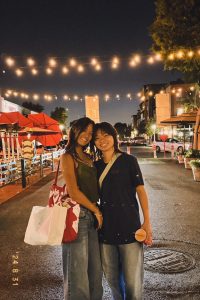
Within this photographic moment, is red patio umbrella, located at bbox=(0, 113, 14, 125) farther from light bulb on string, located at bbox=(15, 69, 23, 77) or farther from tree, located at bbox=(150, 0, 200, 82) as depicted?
tree, located at bbox=(150, 0, 200, 82)

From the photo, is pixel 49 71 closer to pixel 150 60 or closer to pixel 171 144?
pixel 150 60

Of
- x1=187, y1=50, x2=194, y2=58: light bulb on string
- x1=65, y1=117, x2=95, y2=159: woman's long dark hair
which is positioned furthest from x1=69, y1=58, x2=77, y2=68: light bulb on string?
x1=65, y1=117, x2=95, y2=159: woman's long dark hair

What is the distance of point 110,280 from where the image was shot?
10.1 feet

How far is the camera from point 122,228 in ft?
9.75

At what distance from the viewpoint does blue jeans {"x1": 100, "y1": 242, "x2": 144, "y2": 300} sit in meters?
2.96

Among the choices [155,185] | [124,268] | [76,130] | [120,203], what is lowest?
[155,185]

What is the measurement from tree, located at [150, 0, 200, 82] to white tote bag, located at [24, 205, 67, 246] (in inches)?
479

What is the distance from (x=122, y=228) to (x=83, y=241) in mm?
347

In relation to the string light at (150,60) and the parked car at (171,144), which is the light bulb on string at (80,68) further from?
the parked car at (171,144)

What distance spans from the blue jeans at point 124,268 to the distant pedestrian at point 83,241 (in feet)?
0.29

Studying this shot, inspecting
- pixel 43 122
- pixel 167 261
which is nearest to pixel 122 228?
pixel 167 261

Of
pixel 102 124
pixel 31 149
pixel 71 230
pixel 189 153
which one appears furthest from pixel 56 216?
pixel 189 153

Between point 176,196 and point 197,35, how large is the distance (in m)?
6.83

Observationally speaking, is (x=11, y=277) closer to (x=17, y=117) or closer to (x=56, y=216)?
(x=56, y=216)
